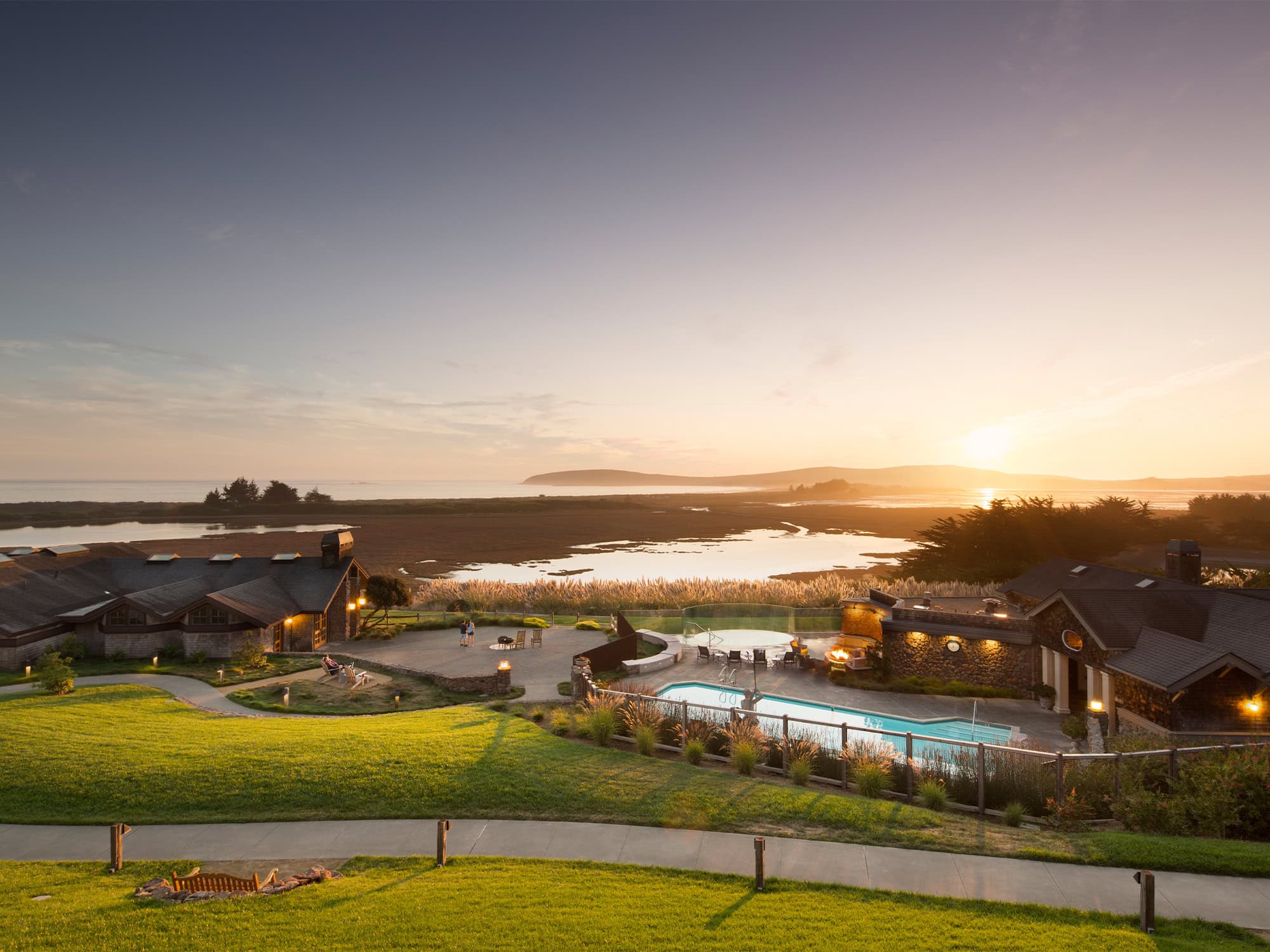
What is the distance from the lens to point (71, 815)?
40.0ft

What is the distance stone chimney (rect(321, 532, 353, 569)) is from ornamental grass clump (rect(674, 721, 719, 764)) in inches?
856

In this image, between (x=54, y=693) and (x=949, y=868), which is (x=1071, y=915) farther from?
(x=54, y=693)

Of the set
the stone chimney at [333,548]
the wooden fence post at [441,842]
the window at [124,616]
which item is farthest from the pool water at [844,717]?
the window at [124,616]

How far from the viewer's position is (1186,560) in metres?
25.9

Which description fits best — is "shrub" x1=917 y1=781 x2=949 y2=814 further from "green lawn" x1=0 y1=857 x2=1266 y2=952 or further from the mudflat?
the mudflat

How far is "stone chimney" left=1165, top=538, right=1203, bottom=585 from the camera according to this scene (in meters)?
25.8

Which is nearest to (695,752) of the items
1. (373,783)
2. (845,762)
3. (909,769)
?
(845,762)

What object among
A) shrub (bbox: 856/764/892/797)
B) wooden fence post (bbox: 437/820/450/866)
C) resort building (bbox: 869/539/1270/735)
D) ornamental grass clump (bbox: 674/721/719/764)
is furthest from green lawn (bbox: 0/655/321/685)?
resort building (bbox: 869/539/1270/735)

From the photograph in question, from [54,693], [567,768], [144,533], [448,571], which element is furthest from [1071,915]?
[144,533]

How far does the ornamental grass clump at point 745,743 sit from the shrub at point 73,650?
2647 cm

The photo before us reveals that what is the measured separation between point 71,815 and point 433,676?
12.0m

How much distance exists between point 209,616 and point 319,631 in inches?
201

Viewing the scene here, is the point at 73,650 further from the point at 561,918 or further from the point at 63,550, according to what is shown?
the point at 561,918

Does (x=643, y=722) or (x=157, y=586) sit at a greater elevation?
(x=157, y=586)
